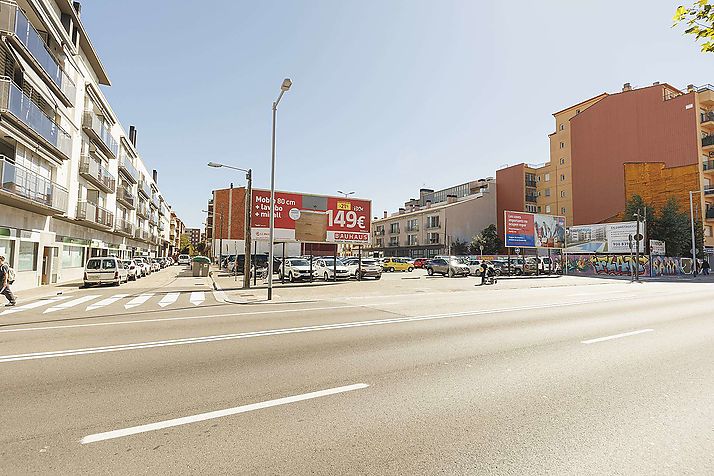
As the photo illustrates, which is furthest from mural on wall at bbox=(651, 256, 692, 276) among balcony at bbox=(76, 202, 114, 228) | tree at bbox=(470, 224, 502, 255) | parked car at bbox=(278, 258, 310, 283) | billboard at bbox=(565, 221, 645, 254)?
balcony at bbox=(76, 202, 114, 228)

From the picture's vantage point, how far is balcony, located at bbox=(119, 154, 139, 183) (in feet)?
134

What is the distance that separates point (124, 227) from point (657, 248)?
59061 mm

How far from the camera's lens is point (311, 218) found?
26.6 metres

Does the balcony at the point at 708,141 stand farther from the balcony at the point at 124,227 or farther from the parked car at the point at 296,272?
the balcony at the point at 124,227

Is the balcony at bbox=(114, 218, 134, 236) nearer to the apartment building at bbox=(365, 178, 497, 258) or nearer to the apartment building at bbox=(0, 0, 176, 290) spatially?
the apartment building at bbox=(0, 0, 176, 290)

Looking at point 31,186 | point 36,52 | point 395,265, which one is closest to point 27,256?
point 31,186

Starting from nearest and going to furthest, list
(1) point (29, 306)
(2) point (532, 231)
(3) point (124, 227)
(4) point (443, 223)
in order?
(1) point (29, 306), (3) point (124, 227), (2) point (532, 231), (4) point (443, 223)

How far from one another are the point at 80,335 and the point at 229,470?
24.1ft

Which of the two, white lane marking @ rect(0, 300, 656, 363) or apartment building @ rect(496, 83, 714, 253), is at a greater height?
apartment building @ rect(496, 83, 714, 253)

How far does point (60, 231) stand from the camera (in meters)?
26.1

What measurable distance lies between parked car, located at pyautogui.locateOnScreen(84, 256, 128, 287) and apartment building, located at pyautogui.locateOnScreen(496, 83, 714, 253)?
56455 millimetres

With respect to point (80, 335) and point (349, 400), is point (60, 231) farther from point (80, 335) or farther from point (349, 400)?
point (349, 400)

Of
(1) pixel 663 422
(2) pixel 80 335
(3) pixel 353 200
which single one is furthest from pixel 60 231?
(1) pixel 663 422

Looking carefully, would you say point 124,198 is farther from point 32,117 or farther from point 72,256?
point 32,117
